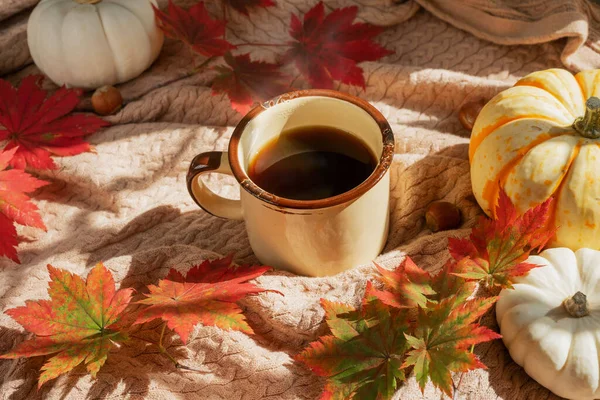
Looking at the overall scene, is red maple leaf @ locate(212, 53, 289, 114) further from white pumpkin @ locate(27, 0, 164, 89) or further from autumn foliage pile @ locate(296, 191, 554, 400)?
autumn foliage pile @ locate(296, 191, 554, 400)

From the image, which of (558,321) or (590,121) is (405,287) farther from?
(590,121)

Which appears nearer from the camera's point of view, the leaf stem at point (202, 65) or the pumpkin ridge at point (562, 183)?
the pumpkin ridge at point (562, 183)

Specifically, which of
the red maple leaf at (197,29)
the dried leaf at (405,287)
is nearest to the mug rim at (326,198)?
the dried leaf at (405,287)

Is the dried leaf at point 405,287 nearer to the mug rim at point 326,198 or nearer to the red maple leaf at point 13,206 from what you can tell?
the mug rim at point 326,198

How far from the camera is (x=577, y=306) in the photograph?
88 cm

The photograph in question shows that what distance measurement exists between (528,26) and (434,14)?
0.65 ft

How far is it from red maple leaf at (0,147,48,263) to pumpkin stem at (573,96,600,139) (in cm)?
86

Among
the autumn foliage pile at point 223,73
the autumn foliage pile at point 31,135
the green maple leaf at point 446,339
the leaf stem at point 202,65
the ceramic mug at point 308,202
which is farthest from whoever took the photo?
the leaf stem at point 202,65

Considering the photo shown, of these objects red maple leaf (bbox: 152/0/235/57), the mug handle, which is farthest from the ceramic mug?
red maple leaf (bbox: 152/0/235/57)

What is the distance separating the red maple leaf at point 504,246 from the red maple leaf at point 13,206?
68cm

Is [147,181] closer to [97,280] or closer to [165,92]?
[165,92]

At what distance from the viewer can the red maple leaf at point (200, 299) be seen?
0.90m

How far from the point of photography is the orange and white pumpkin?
0.97 m

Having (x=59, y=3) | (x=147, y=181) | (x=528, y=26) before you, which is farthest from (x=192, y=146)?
(x=528, y=26)
